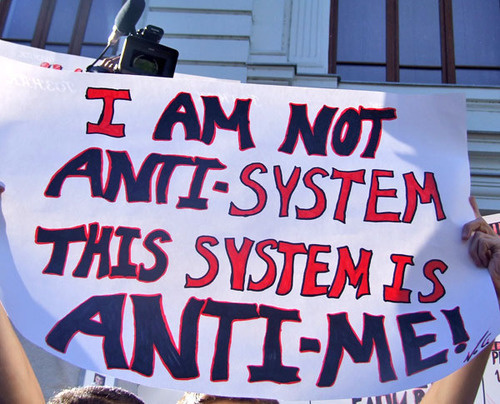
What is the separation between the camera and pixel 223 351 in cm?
150

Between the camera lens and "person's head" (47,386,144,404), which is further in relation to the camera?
the camera lens

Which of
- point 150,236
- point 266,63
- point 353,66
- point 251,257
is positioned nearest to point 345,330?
point 251,257

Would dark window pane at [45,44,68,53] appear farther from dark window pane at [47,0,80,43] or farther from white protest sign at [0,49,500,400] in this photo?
white protest sign at [0,49,500,400]

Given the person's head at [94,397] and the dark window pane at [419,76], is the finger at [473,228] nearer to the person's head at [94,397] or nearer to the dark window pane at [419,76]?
the person's head at [94,397]

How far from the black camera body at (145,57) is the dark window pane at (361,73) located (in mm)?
3651

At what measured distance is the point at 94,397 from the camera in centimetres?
170

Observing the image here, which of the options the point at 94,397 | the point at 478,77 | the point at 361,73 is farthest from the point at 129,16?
the point at 478,77

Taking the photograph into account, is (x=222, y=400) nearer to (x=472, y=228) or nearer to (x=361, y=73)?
(x=472, y=228)

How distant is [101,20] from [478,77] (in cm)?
375

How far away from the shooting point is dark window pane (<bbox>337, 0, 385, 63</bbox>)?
243 inches

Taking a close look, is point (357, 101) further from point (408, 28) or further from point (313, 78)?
point (408, 28)

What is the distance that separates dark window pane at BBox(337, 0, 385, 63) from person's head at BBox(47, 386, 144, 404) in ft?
16.2

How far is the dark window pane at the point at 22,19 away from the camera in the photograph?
257 inches

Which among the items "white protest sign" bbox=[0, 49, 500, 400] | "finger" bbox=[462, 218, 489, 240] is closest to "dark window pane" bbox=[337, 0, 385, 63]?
"white protest sign" bbox=[0, 49, 500, 400]
